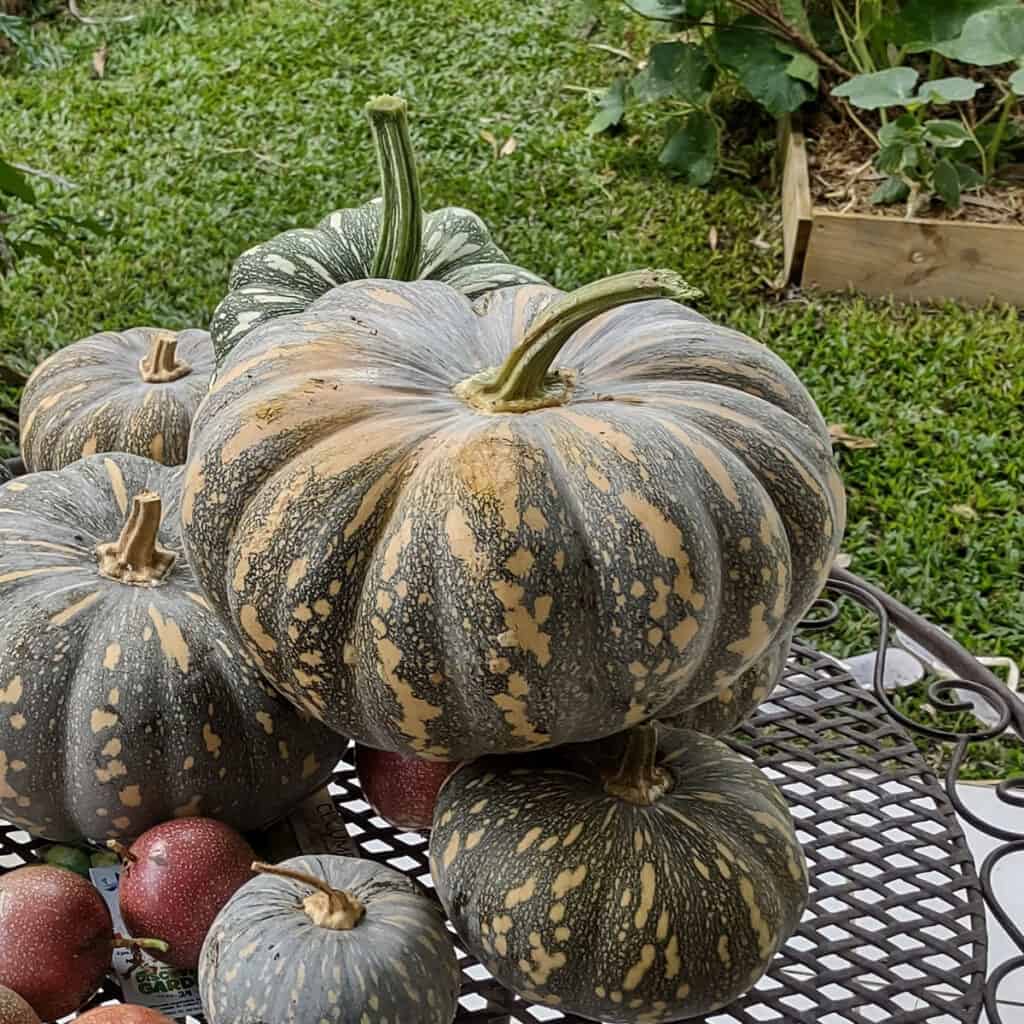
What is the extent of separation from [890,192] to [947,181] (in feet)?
0.56

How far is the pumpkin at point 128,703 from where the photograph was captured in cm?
133

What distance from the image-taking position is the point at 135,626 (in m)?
1.36

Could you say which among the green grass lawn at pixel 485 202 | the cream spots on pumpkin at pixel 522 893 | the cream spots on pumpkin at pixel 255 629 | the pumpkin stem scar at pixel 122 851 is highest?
the cream spots on pumpkin at pixel 255 629

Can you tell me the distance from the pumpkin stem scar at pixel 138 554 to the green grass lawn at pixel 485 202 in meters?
1.57

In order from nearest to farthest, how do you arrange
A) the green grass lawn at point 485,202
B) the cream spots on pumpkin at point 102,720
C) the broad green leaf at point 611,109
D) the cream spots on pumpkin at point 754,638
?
the cream spots on pumpkin at point 754,638, the cream spots on pumpkin at point 102,720, the green grass lawn at point 485,202, the broad green leaf at point 611,109

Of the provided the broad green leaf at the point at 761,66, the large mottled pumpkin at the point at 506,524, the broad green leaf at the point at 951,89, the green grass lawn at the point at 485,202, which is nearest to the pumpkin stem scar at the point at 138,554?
the large mottled pumpkin at the point at 506,524

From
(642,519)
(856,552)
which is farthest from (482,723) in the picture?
(856,552)

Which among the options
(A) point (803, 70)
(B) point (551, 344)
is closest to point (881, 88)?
(A) point (803, 70)

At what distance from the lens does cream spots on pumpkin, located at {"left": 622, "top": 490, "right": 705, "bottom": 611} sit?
112 centimetres

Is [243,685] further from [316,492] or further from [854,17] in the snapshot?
[854,17]

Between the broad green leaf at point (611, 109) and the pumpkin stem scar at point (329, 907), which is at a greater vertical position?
the pumpkin stem scar at point (329, 907)

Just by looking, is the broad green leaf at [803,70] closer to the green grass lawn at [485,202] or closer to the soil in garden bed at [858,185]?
the soil in garden bed at [858,185]

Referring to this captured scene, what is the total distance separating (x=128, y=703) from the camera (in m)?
1.33

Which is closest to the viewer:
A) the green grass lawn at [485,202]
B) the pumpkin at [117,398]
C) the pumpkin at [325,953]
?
the pumpkin at [325,953]
